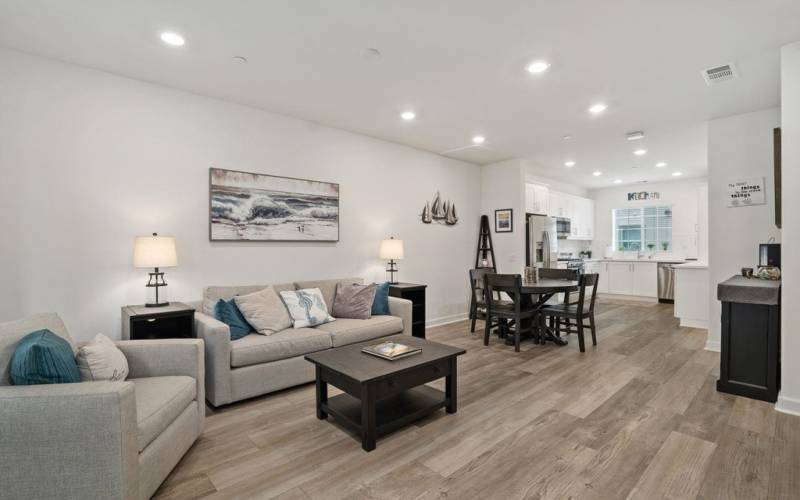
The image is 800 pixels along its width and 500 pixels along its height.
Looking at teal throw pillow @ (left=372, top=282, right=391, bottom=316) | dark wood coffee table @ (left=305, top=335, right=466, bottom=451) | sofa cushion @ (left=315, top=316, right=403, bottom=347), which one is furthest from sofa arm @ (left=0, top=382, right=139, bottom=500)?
teal throw pillow @ (left=372, top=282, right=391, bottom=316)

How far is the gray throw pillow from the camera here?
13.1 ft

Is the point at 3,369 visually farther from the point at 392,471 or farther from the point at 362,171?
the point at 362,171

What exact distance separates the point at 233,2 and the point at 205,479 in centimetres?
262

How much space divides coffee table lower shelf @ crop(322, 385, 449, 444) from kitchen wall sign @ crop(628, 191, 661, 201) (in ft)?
25.6

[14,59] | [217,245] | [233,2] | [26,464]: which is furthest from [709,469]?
[14,59]

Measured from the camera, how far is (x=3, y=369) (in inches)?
63.9

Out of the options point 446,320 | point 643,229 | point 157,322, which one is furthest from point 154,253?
point 643,229

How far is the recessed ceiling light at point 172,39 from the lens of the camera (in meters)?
2.56

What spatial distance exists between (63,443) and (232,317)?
5.58 feet

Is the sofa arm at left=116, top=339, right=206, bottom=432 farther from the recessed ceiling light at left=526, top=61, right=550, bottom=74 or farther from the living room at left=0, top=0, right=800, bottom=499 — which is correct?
the recessed ceiling light at left=526, top=61, right=550, bottom=74

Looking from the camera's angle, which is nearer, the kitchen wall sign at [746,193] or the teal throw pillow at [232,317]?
the teal throw pillow at [232,317]

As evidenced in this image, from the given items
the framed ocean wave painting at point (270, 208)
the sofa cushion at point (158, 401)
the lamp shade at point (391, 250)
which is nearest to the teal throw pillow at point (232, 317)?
the framed ocean wave painting at point (270, 208)

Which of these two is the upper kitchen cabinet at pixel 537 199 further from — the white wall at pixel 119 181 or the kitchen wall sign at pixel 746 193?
the white wall at pixel 119 181

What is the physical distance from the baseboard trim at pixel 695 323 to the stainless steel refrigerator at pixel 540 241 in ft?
6.76
